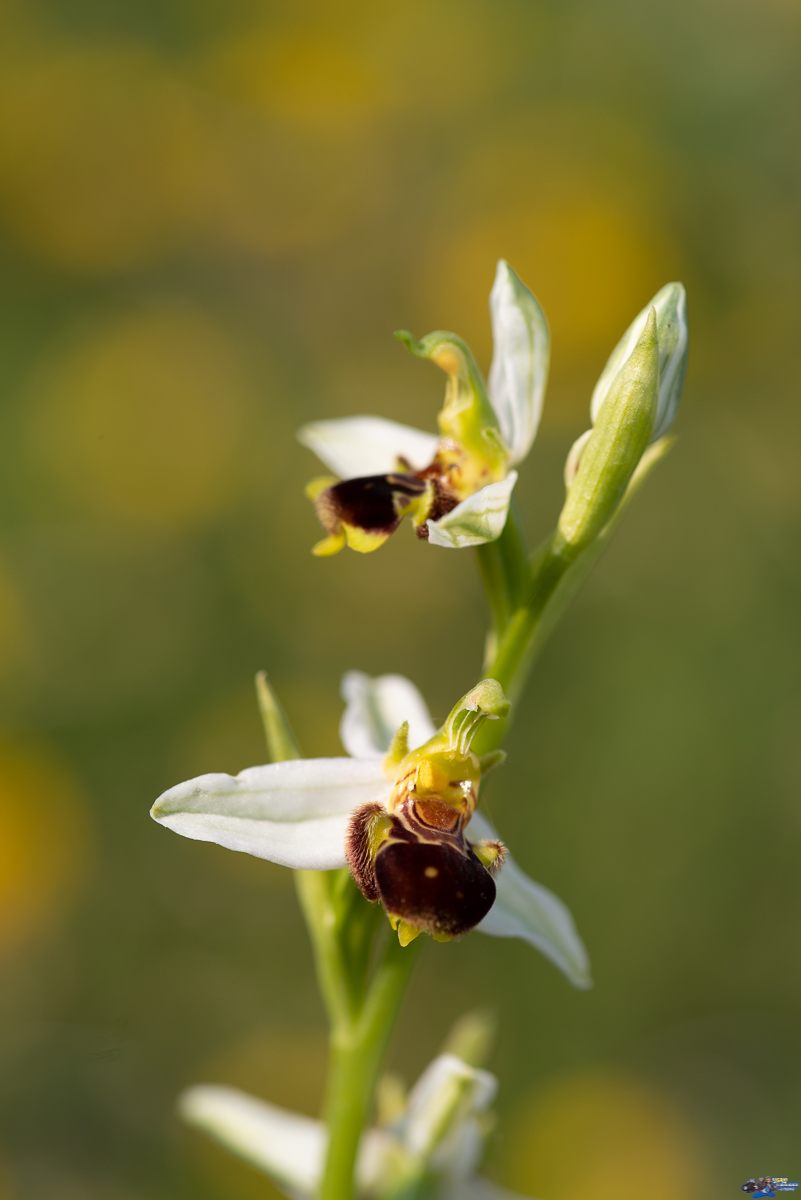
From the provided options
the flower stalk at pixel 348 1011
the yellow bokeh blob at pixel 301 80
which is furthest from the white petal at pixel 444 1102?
the yellow bokeh blob at pixel 301 80

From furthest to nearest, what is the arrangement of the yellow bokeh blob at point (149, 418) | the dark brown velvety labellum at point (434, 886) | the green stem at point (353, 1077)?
the yellow bokeh blob at point (149, 418)
the green stem at point (353, 1077)
the dark brown velvety labellum at point (434, 886)

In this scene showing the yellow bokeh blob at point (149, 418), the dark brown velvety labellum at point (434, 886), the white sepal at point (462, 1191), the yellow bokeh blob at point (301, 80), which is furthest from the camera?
the yellow bokeh blob at point (301, 80)

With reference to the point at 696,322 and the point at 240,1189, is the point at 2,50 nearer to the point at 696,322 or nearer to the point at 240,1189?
the point at 696,322

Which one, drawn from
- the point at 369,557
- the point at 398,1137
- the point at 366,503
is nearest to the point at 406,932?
the point at 366,503

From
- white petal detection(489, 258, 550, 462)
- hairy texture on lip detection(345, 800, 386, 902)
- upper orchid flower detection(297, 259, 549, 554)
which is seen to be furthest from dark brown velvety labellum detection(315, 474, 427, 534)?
hairy texture on lip detection(345, 800, 386, 902)

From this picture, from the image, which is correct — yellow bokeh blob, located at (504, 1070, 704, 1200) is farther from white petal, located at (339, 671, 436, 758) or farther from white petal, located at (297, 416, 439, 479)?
white petal, located at (297, 416, 439, 479)

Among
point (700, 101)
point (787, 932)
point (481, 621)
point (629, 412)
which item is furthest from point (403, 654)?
point (700, 101)

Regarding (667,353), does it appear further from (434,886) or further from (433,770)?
(434,886)

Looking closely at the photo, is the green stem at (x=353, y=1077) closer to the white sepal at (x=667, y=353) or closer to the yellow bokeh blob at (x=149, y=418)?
the white sepal at (x=667, y=353)
